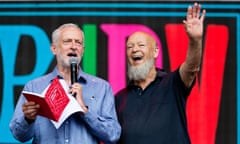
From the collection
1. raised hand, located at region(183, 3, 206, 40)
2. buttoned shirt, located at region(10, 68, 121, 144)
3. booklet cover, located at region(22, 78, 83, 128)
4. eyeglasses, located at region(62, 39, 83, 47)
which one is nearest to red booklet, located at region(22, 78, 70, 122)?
booklet cover, located at region(22, 78, 83, 128)

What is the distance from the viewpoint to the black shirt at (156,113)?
2934mm

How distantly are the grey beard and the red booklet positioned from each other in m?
0.62

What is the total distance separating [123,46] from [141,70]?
1444mm

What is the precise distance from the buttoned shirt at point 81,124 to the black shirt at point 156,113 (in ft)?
0.73

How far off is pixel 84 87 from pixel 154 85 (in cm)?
48

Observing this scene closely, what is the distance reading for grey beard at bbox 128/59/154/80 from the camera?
120 inches

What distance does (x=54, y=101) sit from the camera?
8.32ft

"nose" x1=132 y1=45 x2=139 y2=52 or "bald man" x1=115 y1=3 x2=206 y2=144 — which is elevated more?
"nose" x1=132 y1=45 x2=139 y2=52

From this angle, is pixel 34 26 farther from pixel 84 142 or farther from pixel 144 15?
pixel 84 142

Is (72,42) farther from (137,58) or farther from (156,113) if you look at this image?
(156,113)

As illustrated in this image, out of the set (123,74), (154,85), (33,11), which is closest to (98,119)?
(154,85)

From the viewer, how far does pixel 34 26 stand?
4.50 meters

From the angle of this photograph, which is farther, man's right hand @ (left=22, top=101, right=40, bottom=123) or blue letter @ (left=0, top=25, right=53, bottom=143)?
blue letter @ (left=0, top=25, right=53, bottom=143)

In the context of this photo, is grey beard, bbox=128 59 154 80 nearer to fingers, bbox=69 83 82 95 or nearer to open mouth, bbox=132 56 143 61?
open mouth, bbox=132 56 143 61
